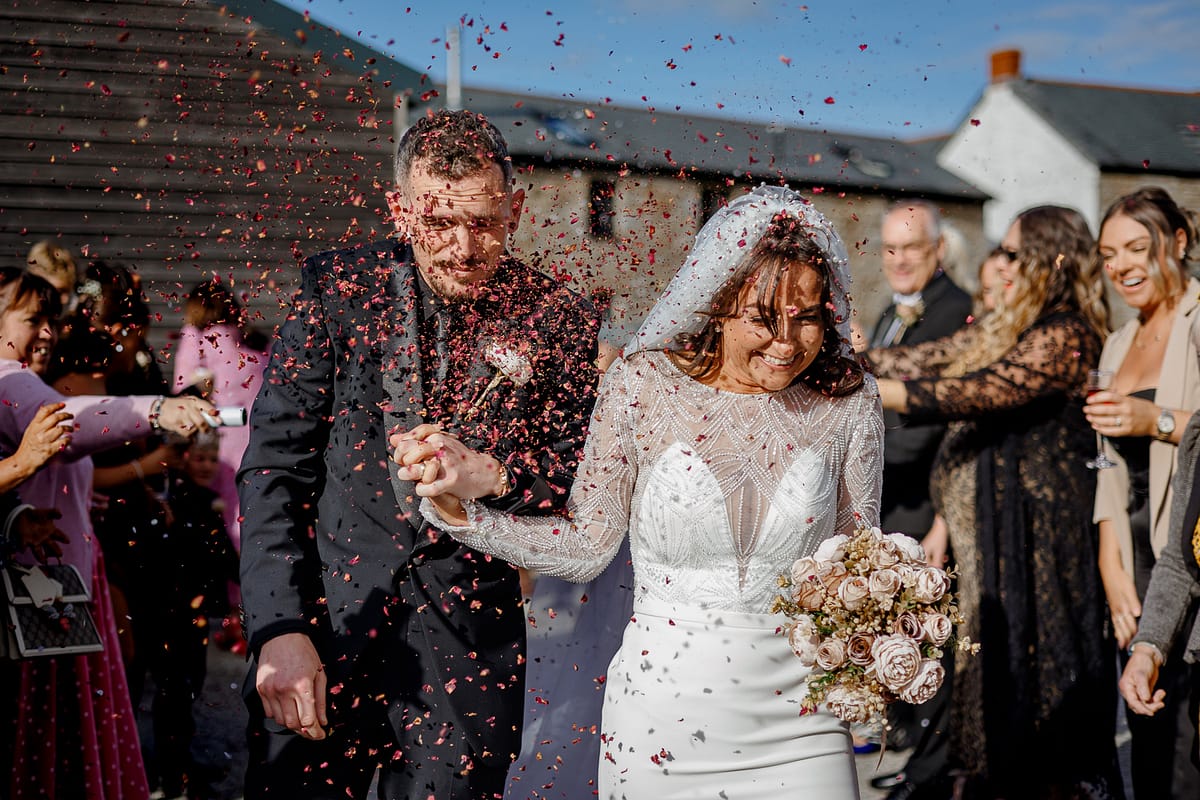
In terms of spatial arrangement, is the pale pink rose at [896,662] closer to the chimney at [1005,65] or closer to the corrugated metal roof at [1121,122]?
the corrugated metal roof at [1121,122]

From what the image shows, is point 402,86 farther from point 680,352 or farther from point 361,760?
point 361,760

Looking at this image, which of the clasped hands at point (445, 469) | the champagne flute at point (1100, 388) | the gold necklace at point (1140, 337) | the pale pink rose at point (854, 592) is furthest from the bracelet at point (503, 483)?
the gold necklace at point (1140, 337)

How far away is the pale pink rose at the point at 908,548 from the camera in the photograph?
9.48ft

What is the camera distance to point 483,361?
126 inches

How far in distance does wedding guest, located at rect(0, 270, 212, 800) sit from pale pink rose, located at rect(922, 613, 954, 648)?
297 cm

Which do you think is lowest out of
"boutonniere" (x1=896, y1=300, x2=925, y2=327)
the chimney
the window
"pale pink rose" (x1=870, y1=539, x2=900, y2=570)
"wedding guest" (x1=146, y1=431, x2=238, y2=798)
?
"wedding guest" (x1=146, y1=431, x2=238, y2=798)

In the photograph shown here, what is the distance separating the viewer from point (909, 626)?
279cm

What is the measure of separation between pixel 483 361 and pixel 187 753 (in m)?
3.77

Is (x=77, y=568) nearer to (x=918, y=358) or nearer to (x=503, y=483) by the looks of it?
(x=503, y=483)

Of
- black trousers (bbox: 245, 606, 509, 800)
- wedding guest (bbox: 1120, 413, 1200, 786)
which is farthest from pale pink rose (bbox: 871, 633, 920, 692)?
wedding guest (bbox: 1120, 413, 1200, 786)

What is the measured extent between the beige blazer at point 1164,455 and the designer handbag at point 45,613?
3.97m

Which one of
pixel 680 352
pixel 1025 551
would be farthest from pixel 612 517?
pixel 1025 551

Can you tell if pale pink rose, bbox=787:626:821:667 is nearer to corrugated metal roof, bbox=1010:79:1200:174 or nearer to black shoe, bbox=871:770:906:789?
black shoe, bbox=871:770:906:789

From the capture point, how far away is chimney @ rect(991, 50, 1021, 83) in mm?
32344
